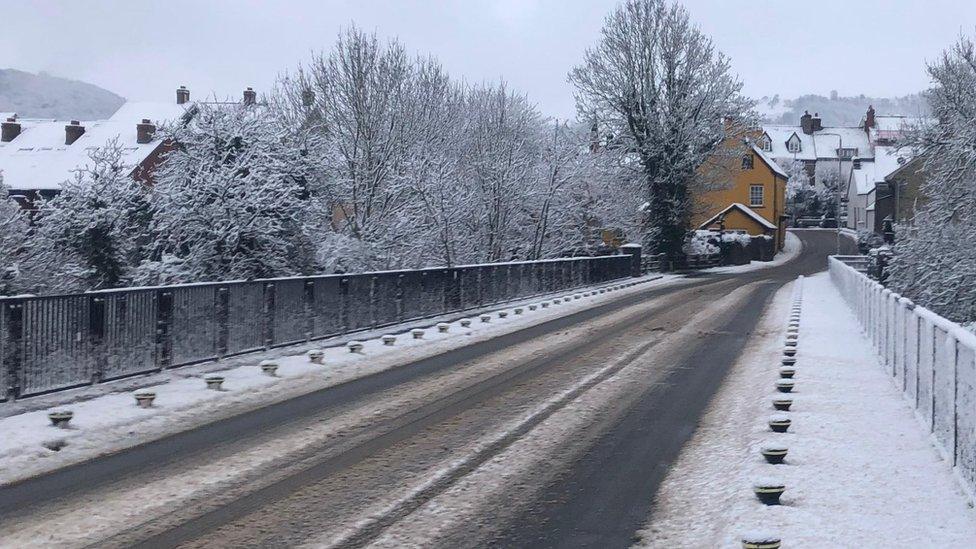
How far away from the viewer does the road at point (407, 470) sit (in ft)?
21.1

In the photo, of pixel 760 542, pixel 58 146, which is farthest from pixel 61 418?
pixel 58 146

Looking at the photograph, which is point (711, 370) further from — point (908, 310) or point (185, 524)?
point (185, 524)

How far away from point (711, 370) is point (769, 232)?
2393 inches

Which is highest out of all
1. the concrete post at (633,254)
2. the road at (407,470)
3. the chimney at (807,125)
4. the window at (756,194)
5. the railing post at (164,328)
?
A: the chimney at (807,125)

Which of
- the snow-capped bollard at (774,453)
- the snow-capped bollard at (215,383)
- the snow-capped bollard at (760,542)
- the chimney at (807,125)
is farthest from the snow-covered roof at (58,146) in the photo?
the chimney at (807,125)

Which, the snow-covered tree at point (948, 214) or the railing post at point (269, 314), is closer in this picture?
the railing post at point (269, 314)

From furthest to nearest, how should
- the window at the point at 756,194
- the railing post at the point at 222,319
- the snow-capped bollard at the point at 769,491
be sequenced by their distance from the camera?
the window at the point at 756,194, the railing post at the point at 222,319, the snow-capped bollard at the point at 769,491

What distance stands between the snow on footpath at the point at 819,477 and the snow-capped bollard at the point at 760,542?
0.18 meters

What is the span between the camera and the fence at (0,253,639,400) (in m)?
11.5

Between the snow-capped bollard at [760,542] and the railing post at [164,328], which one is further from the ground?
the railing post at [164,328]

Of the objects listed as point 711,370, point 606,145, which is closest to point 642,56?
point 606,145

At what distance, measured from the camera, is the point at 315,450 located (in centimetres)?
899

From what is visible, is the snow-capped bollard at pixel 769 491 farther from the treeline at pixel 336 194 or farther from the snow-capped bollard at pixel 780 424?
the treeline at pixel 336 194

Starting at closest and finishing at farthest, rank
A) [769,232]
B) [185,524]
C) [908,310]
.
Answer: [185,524] < [908,310] < [769,232]
